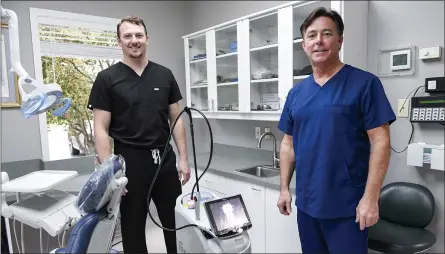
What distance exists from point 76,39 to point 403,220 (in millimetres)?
1918

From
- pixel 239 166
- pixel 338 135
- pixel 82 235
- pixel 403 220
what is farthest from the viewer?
pixel 239 166

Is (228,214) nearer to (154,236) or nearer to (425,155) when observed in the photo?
(154,236)

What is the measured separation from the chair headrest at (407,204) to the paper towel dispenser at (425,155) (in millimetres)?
160

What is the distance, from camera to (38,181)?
857mm

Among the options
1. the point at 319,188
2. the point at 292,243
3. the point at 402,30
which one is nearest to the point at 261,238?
the point at 292,243

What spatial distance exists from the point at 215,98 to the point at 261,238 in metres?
1.03

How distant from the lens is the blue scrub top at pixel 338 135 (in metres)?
1.03

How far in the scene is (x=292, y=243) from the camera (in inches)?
68.0

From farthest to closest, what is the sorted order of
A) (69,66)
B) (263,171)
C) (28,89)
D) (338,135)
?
(263,171) → (338,135) → (69,66) → (28,89)

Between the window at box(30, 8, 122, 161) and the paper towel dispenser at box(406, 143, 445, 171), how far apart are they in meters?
1.66

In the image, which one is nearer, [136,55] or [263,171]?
[136,55]

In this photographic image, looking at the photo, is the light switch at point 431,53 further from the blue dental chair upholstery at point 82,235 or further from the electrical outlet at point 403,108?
the blue dental chair upholstery at point 82,235

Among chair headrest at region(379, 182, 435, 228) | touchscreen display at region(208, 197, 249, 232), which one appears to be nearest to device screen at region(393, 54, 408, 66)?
chair headrest at region(379, 182, 435, 228)

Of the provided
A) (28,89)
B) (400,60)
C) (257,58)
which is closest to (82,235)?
(28,89)
